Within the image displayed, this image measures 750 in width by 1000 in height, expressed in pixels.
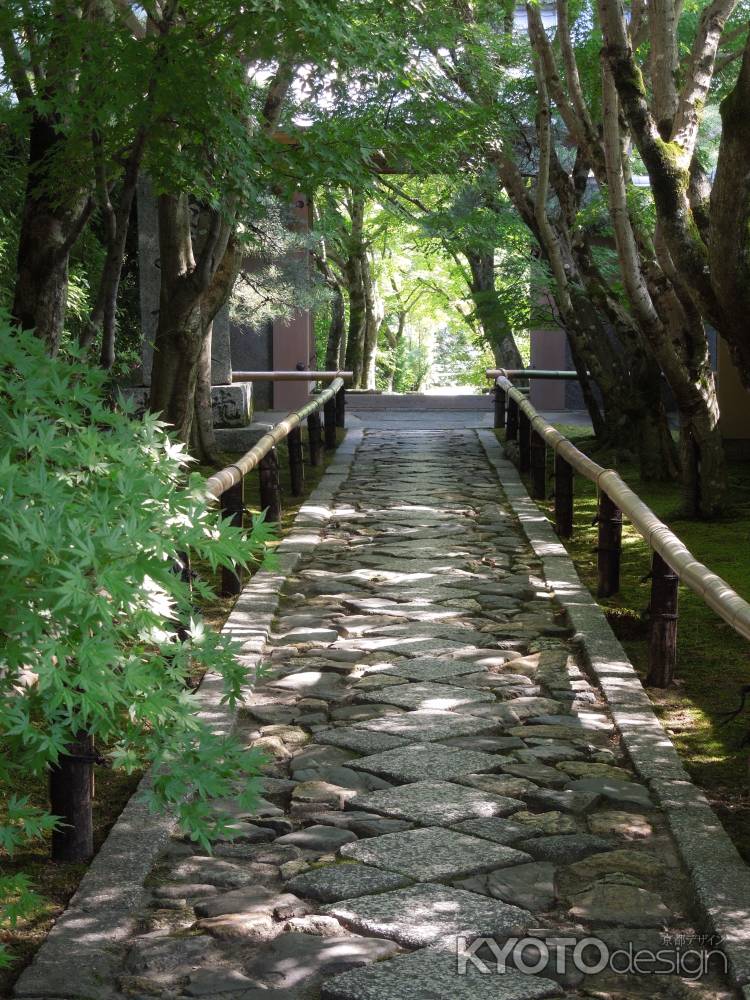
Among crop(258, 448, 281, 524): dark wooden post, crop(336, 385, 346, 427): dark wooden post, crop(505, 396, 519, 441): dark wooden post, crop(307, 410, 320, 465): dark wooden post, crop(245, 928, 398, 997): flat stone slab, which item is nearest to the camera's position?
crop(245, 928, 398, 997): flat stone slab

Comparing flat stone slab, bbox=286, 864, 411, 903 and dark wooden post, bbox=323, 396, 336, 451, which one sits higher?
dark wooden post, bbox=323, 396, 336, 451

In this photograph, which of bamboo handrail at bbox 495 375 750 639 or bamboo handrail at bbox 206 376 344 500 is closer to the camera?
bamboo handrail at bbox 495 375 750 639

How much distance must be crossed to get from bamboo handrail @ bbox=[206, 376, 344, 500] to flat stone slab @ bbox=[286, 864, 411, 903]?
1.66 m

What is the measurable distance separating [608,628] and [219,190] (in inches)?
132

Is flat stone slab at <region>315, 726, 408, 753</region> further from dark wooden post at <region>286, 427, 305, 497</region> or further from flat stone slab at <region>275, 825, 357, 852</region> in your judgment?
dark wooden post at <region>286, 427, 305, 497</region>

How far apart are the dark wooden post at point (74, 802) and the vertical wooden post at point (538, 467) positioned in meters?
8.02

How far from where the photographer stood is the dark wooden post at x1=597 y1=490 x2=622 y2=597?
23.8 feet

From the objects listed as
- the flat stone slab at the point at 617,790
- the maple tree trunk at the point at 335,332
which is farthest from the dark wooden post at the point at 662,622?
the maple tree trunk at the point at 335,332

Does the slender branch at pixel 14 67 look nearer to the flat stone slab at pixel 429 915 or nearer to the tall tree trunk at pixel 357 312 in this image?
the flat stone slab at pixel 429 915

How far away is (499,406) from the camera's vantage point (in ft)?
54.9

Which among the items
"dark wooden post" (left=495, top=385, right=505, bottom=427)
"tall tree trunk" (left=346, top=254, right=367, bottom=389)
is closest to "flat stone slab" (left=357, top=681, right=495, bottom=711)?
"dark wooden post" (left=495, top=385, right=505, bottom=427)

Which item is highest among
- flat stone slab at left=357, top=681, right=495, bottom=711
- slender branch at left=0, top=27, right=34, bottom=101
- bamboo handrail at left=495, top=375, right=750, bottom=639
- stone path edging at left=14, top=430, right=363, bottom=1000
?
slender branch at left=0, top=27, right=34, bottom=101

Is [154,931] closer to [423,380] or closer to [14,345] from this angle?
[14,345]

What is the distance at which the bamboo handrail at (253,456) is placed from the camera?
6449 mm
